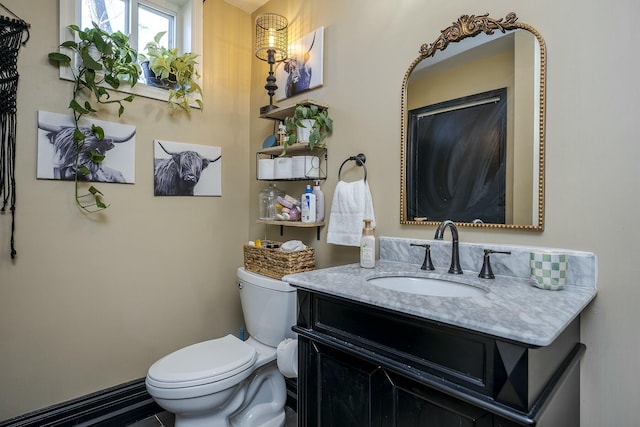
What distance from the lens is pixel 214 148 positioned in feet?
7.20

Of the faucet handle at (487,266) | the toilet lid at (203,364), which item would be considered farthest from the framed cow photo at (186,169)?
the faucet handle at (487,266)

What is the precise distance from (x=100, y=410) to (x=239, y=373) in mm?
873

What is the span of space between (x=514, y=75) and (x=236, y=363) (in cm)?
157

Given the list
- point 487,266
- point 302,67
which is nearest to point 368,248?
point 487,266

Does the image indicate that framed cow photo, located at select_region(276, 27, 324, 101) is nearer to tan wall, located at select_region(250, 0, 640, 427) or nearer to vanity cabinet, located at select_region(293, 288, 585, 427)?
tan wall, located at select_region(250, 0, 640, 427)

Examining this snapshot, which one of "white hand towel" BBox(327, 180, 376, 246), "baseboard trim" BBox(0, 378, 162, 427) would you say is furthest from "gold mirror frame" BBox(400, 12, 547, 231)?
"baseboard trim" BBox(0, 378, 162, 427)

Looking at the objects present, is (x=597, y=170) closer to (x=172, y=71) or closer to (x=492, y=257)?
(x=492, y=257)

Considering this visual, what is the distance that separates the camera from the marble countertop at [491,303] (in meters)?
0.73

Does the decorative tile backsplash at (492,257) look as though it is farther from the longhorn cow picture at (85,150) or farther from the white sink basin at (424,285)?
the longhorn cow picture at (85,150)

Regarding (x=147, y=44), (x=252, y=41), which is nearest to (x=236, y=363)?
(x=147, y=44)

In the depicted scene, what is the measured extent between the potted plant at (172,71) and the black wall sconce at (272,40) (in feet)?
1.30

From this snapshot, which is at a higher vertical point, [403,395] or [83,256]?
[83,256]

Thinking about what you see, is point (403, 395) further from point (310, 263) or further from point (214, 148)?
point (214, 148)

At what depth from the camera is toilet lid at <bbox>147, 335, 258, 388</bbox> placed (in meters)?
1.40
